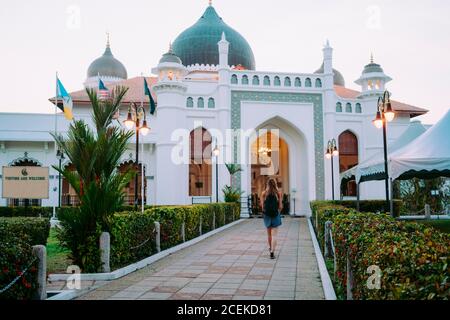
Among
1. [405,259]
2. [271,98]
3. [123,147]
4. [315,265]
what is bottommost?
[315,265]

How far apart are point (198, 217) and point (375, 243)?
10677 millimetres

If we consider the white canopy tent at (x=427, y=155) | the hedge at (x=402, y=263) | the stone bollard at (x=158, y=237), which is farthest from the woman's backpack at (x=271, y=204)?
the hedge at (x=402, y=263)

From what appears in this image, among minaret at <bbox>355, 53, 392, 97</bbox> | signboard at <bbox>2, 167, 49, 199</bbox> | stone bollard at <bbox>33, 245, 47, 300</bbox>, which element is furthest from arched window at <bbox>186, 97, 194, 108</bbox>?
stone bollard at <bbox>33, 245, 47, 300</bbox>

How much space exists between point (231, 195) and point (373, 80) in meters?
13.1

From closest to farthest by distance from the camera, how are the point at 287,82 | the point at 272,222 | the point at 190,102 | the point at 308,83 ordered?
the point at 272,222, the point at 190,102, the point at 287,82, the point at 308,83

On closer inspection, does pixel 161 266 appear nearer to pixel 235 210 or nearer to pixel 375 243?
pixel 375 243

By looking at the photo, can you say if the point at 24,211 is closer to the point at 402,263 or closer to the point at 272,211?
the point at 272,211

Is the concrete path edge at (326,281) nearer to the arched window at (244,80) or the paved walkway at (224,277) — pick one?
the paved walkway at (224,277)

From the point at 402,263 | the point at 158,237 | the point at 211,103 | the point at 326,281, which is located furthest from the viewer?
the point at 211,103

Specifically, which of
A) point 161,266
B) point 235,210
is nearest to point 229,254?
point 161,266

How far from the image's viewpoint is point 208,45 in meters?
32.5

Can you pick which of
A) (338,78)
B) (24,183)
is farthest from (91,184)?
(338,78)

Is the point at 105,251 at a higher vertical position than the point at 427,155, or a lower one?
lower
